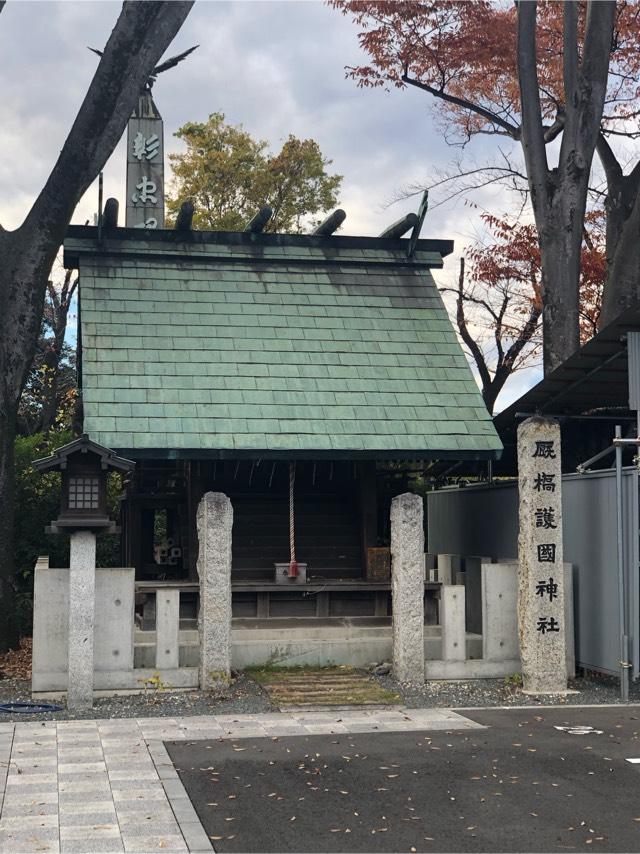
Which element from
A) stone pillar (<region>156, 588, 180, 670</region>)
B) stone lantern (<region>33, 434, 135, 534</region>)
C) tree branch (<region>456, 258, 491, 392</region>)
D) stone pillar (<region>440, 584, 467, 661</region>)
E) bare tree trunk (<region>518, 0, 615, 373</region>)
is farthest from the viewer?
tree branch (<region>456, 258, 491, 392</region>)

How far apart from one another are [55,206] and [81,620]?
705 centimetres

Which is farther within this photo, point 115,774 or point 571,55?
point 571,55

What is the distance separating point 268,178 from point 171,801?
26262 millimetres

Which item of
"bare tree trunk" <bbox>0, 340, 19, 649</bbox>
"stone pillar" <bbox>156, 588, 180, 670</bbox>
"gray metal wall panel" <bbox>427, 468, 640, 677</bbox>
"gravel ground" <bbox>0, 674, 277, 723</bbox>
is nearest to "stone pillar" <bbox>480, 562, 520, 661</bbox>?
"gray metal wall panel" <bbox>427, 468, 640, 677</bbox>

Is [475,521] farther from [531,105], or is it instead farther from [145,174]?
[145,174]

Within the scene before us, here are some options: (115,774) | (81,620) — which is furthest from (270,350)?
(115,774)

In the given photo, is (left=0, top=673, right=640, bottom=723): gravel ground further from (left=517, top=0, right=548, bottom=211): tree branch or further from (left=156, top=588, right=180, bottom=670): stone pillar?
(left=517, top=0, right=548, bottom=211): tree branch

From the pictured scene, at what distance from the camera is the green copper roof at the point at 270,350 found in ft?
46.4

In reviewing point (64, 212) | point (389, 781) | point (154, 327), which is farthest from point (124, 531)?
point (389, 781)

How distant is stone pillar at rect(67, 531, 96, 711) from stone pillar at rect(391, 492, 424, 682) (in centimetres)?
377

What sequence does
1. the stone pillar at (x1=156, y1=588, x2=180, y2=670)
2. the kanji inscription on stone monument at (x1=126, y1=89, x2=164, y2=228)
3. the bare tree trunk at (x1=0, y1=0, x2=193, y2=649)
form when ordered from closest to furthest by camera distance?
1. the stone pillar at (x1=156, y1=588, x2=180, y2=670)
2. the bare tree trunk at (x1=0, y1=0, x2=193, y2=649)
3. the kanji inscription on stone monument at (x1=126, y1=89, x2=164, y2=228)

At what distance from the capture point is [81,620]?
11.7 meters

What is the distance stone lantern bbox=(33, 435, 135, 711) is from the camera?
38.1 ft

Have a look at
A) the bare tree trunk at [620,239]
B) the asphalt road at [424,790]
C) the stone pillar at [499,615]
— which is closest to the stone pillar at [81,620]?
the asphalt road at [424,790]
